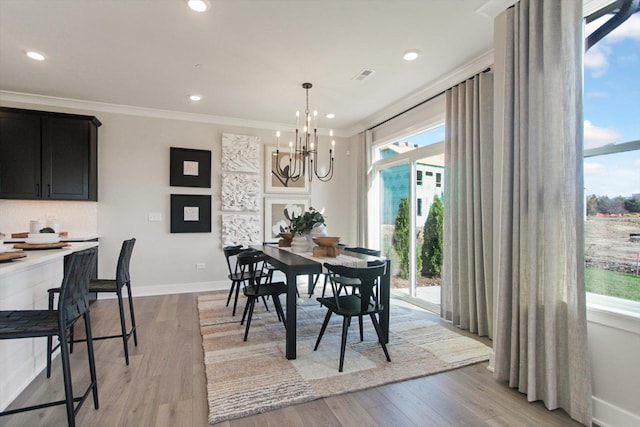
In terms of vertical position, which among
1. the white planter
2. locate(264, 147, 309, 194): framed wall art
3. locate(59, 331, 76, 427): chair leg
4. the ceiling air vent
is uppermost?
the ceiling air vent

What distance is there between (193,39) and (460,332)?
3865mm

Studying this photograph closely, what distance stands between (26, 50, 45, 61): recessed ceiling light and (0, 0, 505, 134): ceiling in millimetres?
55

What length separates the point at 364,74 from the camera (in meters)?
3.58

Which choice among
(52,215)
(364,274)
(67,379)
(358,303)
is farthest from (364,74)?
(52,215)

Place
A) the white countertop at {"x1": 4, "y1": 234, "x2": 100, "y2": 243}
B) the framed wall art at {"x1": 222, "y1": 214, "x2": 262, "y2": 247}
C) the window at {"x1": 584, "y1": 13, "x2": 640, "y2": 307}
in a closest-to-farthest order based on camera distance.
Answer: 1. the window at {"x1": 584, "y1": 13, "x2": 640, "y2": 307}
2. the white countertop at {"x1": 4, "y1": 234, "x2": 100, "y2": 243}
3. the framed wall art at {"x1": 222, "y1": 214, "x2": 262, "y2": 247}

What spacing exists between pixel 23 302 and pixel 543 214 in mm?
3622

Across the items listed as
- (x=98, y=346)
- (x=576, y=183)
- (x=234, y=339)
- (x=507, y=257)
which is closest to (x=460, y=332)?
Result: (x=507, y=257)

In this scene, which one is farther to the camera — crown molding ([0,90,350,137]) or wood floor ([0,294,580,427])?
crown molding ([0,90,350,137])

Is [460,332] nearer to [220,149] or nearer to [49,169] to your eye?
[220,149]

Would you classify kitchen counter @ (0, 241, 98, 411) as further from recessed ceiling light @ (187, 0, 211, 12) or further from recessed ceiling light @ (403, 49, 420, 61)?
recessed ceiling light @ (403, 49, 420, 61)

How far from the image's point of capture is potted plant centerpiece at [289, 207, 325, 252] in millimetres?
3438

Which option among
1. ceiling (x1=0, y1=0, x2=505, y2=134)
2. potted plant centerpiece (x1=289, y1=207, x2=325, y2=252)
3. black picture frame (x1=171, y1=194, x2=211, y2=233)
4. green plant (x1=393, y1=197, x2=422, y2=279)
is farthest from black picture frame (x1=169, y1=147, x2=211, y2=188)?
green plant (x1=393, y1=197, x2=422, y2=279)

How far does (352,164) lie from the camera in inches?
237

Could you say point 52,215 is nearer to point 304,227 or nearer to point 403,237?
point 304,227
